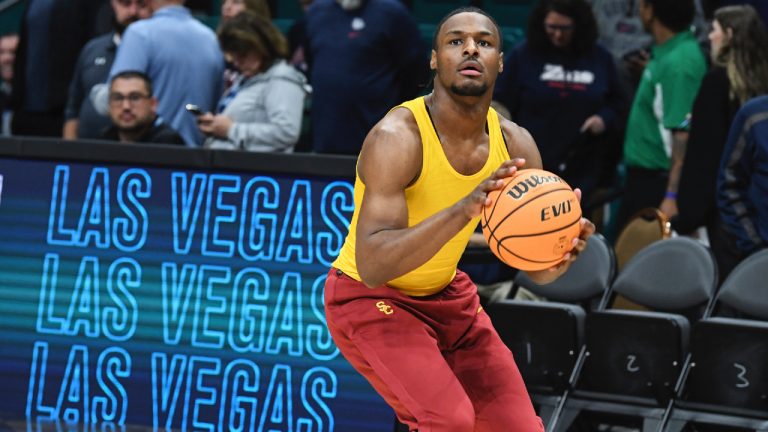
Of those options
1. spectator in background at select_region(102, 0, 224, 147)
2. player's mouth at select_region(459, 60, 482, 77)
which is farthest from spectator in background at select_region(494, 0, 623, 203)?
player's mouth at select_region(459, 60, 482, 77)

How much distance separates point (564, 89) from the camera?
851cm

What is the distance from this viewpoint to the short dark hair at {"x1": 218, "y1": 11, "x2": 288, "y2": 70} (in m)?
7.95

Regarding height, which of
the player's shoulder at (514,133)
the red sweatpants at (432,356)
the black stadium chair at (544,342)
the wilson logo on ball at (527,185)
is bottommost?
the black stadium chair at (544,342)

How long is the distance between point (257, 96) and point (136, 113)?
0.71 m

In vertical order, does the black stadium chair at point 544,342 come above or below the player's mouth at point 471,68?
below

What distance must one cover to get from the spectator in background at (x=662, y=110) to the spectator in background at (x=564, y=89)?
0.25 meters

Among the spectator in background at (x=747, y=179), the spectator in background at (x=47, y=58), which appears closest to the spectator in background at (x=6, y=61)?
the spectator in background at (x=47, y=58)

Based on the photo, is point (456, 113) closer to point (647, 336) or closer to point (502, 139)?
point (502, 139)

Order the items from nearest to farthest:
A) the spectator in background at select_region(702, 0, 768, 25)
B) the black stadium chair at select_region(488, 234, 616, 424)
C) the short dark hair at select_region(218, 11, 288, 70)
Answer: the black stadium chair at select_region(488, 234, 616, 424)
the short dark hair at select_region(218, 11, 288, 70)
the spectator in background at select_region(702, 0, 768, 25)

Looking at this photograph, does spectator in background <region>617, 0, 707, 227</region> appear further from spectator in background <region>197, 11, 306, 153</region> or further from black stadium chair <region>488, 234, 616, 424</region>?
spectator in background <region>197, 11, 306, 153</region>

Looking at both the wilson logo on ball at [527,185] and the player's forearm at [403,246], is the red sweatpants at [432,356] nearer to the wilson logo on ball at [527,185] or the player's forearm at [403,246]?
the player's forearm at [403,246]

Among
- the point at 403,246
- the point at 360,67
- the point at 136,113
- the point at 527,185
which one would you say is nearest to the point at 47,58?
the point at 136,113

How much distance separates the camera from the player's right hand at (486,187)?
4285 mm

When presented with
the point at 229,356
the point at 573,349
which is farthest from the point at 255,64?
the point at 573,349
